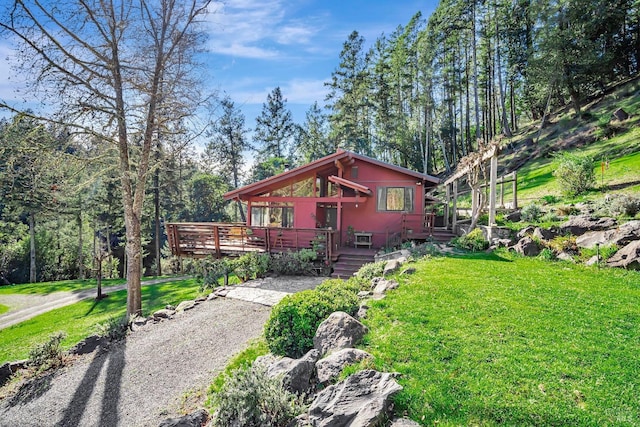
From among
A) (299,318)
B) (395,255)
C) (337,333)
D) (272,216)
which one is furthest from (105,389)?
(272,216)

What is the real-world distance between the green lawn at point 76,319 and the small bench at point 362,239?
6.88 metres

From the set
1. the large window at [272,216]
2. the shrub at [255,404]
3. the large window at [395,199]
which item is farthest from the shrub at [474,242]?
→ the shrub at [255,404]

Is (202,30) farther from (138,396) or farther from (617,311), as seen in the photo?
(617,311)

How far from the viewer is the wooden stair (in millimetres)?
10992

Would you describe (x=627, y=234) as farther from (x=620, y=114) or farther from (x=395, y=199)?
(x=620, y=114)

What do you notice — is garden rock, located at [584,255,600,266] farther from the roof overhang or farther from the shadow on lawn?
the shadow on lawn

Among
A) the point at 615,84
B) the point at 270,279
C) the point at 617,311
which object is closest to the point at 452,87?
the point at 615,84

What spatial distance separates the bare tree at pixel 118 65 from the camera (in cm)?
820

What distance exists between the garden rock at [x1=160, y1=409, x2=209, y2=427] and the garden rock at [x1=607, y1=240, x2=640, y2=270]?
7.78m

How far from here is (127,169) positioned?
31.3 feet

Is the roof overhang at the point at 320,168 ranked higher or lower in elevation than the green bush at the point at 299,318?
higher

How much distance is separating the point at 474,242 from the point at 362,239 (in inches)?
208

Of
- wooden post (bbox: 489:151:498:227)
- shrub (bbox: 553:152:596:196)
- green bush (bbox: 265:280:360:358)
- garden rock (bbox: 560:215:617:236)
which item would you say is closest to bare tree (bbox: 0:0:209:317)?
green bush (bbox: 265:280:360:358)

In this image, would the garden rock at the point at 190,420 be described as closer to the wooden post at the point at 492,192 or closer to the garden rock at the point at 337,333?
the garden rock at the point at 337,333
